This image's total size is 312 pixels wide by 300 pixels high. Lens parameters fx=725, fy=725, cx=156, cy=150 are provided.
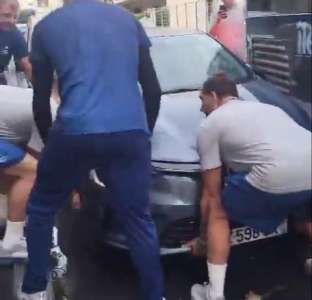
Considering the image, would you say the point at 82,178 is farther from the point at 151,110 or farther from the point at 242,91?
the point at 242,91

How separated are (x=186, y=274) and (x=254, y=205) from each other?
3.41ft

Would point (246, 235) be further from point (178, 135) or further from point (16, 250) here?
point (16, 250)

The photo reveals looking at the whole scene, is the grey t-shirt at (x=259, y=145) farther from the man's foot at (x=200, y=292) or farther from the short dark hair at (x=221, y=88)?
the man's foot at (x=200, y=292)

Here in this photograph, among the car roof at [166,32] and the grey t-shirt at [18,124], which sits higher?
the car roof at [166,32]

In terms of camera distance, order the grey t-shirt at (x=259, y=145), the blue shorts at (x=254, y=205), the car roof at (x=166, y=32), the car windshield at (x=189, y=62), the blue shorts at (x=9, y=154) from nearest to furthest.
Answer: the grey t-shirt at (x=259, y=145)
the blue shorts at (x=254, y=205)
the blue shorts at (x=9, y=154)
the car windshield at (x=189, y=62)
the car roof at (x=166, y=32)

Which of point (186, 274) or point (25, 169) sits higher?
point (25, 169)

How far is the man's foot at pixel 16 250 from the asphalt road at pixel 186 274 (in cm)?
24

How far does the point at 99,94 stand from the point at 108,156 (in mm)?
286

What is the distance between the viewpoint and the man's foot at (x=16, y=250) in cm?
376

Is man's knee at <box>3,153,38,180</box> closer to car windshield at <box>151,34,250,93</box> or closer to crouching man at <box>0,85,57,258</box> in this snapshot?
crouching man at <box>0,85,57,258</box>

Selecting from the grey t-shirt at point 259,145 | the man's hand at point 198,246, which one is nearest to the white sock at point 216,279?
the man's hand at point 198,246

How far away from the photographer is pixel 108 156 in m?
3.30

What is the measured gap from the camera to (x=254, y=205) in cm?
344

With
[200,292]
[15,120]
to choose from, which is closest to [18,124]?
[15,120]
